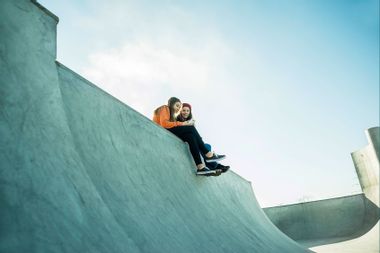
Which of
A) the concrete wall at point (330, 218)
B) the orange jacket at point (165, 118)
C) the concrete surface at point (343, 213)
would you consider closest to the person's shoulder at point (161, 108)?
the orange jacket at point (165, 118)

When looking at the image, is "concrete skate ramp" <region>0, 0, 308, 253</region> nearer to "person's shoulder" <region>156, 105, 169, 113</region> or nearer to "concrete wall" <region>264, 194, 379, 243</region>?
"person's shoulder" <region>156, 105, 169, 113</region>

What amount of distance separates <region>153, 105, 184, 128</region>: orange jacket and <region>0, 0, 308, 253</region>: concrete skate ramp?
1225 mm

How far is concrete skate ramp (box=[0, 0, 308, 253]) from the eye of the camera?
1603 mm

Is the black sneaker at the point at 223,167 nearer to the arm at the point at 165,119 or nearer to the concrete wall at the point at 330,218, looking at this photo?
the arm at the point at 165,119

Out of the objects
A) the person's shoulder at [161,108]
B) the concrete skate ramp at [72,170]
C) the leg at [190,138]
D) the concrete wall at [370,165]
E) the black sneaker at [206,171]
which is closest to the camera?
the concrete skate ramp at [72,170]

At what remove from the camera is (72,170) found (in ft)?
6.84

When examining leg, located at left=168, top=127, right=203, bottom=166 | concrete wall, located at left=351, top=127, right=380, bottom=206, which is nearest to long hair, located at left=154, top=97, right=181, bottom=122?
leg, located at left=168, top=127, right=203, bottom=166

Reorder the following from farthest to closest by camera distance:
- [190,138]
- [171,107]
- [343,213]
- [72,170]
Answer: [343,213] → [171,107] → [190,138] → [72,170]

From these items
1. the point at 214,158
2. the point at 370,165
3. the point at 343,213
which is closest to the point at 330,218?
→ the point at 343,213

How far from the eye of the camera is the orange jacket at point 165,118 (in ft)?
17.2

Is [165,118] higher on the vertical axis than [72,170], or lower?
higher

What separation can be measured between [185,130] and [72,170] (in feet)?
10.6

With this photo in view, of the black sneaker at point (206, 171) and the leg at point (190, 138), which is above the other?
the leg at point (190, 138)

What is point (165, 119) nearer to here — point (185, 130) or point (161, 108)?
point (161, 108)
